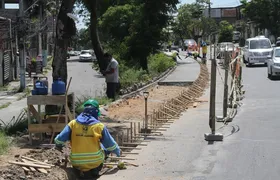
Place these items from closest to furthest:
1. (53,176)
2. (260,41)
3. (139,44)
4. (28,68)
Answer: (53,176) → (139,44) → (28,68) → (260,41)

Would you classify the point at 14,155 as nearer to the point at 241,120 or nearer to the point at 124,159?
the point at 124,159

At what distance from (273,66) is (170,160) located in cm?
1673

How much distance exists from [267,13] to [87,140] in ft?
164

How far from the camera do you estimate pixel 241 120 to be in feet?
41.9

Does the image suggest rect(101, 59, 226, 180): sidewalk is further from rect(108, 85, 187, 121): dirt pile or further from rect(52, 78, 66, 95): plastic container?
rect(52, 78, 66, 95): plastic container

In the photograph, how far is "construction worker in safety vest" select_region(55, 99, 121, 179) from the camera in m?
6.56

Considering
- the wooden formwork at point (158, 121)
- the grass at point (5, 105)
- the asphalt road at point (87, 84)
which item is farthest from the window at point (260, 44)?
the grass at point (5, 105)

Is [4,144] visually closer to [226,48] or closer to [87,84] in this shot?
[226,48]

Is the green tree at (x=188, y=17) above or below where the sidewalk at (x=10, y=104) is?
above

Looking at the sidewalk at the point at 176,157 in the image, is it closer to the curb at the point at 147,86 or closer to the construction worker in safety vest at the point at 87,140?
the construction worker in safety vest at the point at 87,140

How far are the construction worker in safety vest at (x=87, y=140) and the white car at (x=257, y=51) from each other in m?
27.9

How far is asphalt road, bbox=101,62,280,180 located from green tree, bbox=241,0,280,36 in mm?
41092

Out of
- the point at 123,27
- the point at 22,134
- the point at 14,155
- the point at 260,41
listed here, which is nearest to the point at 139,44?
the point at 123,27

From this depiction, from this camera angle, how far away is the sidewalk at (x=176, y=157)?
7.17m
